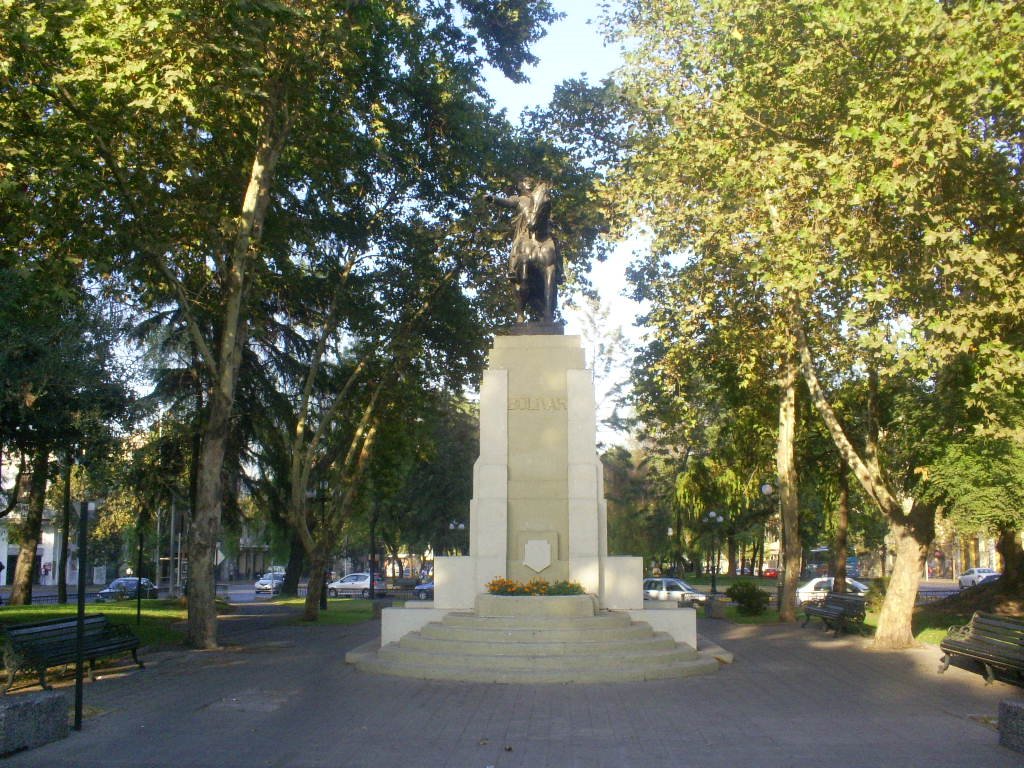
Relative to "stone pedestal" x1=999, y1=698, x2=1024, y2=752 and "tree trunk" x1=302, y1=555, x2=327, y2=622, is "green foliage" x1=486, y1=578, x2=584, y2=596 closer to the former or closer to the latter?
"stone pedestal" x1=999, y1=698, x2=1024, y2=752

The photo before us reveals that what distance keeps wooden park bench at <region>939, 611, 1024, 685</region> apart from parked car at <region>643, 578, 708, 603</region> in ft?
72.7

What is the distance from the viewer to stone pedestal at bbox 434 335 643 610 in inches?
686

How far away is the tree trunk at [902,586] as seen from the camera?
18703mm

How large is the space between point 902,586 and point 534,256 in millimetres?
9921

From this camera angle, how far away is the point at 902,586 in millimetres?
18734

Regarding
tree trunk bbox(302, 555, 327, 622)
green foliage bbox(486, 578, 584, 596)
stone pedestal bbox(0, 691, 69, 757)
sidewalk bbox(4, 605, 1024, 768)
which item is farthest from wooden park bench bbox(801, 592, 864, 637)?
stone pedestal bbox(0, 691, 69, 757)

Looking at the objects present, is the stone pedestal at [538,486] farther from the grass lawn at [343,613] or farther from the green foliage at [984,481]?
the grass lawn at [343,613]

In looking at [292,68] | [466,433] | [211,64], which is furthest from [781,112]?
[466,433]

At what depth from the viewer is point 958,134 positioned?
1360 centimetres

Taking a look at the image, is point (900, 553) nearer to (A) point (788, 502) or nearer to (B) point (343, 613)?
(A) point (788, 502)

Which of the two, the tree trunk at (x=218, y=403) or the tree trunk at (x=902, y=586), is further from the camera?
the tree trunk at (x=218, y=403)

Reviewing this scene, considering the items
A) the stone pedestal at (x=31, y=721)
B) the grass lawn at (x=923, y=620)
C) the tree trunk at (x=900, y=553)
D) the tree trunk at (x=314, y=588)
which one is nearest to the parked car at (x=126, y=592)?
the tree trunk at (x=314, y=588)

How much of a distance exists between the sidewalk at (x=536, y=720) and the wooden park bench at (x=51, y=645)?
1.96 ft

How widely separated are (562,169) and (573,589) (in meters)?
13.6
